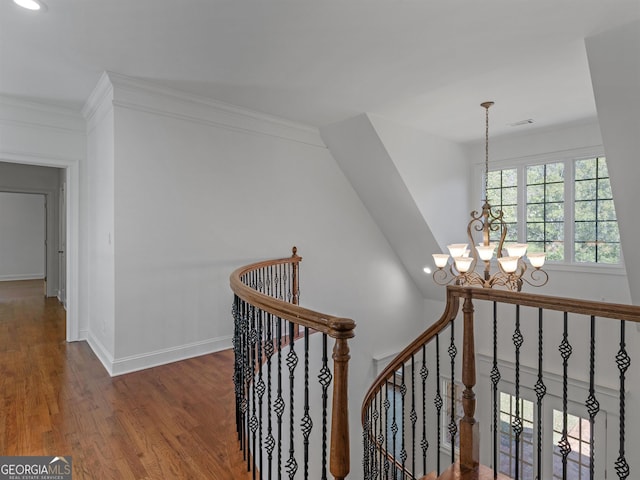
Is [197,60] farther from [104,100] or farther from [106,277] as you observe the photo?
[106,277]

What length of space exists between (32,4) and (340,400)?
3.12 metres

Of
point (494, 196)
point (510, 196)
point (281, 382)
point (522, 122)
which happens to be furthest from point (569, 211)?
point (281, 382)

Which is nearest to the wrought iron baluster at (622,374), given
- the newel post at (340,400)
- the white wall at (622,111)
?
the newel post at (340,400)

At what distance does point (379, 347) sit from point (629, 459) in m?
3.50

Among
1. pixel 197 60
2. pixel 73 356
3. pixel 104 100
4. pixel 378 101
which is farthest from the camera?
pixel 378 101

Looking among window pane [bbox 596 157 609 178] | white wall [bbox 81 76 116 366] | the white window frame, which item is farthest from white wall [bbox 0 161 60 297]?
window pane [bbox 596 157 609 178]

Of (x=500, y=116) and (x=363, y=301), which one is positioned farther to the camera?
(x=363, y=301)

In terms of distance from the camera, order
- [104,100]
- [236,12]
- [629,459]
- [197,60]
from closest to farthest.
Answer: [236,12]
[197,60]
[104,100]
[629,459]

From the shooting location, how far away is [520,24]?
2.81 m

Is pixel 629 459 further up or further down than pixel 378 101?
further down

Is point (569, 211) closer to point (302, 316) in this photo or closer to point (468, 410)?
point (468, 410)

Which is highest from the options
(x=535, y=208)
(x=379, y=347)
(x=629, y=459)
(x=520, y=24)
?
(x=520, y=24)

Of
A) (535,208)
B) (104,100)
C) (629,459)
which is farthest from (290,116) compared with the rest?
(629,459)

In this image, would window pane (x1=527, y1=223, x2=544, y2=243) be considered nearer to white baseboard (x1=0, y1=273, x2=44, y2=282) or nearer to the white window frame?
the white window frame
